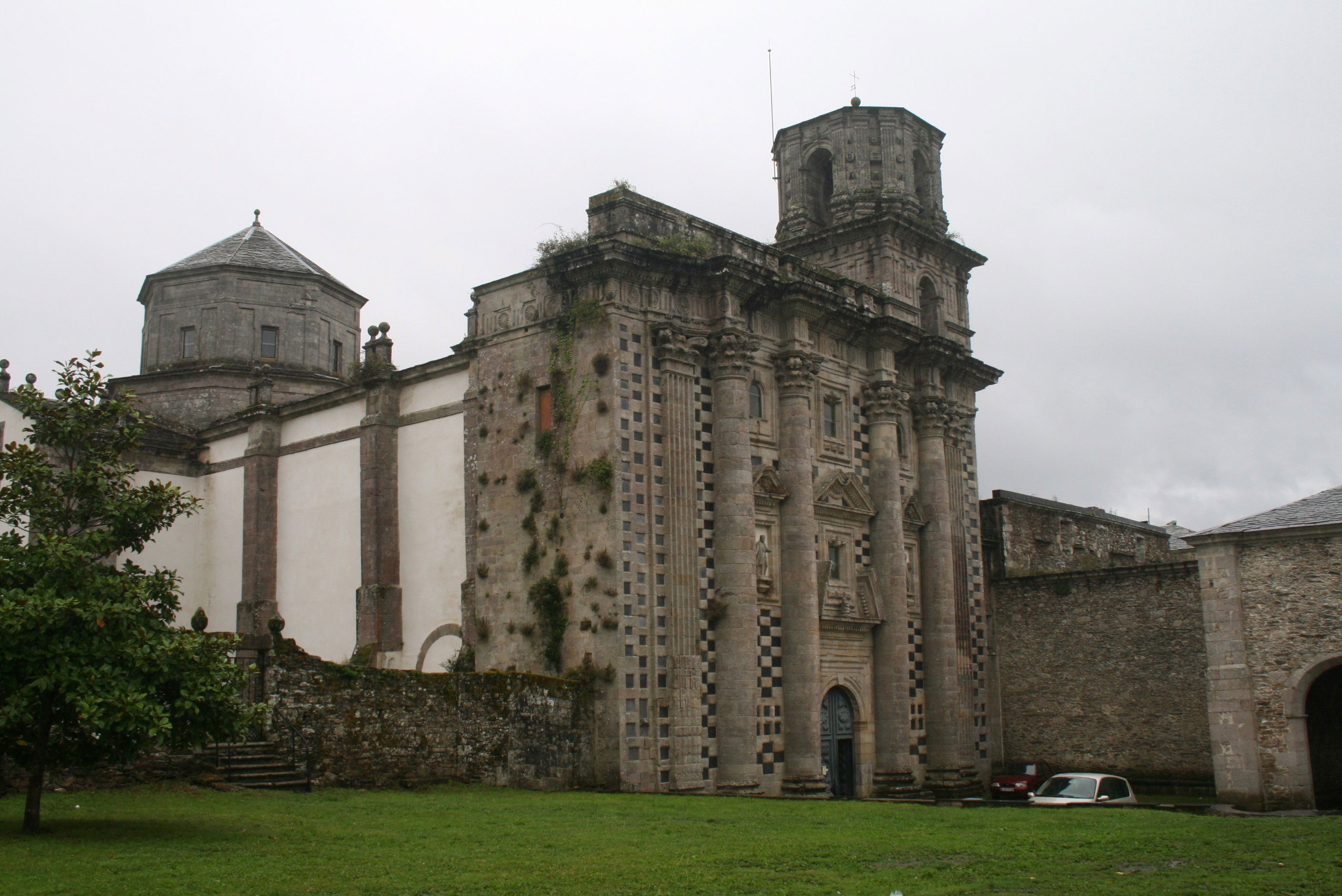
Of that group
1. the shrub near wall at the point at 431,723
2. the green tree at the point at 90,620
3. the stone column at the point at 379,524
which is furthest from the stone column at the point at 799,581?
the green tree at the point at 90,620

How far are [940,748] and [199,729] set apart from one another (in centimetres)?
2093

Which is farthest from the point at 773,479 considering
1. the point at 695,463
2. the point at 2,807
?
the point at 2,807

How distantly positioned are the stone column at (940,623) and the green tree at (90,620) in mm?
20240

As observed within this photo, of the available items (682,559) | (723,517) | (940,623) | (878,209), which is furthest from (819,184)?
(682,559)

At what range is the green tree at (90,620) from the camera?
14359mm

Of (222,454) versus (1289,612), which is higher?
(222,454)

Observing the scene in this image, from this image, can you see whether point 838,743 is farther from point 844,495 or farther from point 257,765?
point 257,765

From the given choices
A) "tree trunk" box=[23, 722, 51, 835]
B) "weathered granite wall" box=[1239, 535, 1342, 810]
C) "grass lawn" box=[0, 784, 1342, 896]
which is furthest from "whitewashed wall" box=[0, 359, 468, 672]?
"weathered granite wall" box=[1239, 535, 1342, 810]

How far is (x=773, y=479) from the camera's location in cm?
2797

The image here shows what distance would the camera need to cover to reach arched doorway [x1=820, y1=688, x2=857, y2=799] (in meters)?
28.9

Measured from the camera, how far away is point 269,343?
40.9m

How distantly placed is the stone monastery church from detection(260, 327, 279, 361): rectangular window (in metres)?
0.08

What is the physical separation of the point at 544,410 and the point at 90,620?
42.3ft

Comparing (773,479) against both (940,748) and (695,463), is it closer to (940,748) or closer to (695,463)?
(695,463)
